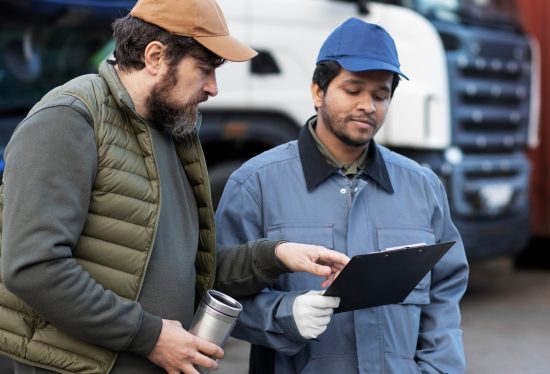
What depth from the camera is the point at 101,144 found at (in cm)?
224

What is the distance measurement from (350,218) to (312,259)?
0.25 metres

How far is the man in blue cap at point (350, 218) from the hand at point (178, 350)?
1.08 feet

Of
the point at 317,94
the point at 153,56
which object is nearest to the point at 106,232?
the point at 153,56

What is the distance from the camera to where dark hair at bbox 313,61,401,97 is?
9.52 ft

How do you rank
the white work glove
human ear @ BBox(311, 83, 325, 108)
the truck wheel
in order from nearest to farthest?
the white work glove, human ear @ BBox(311, 83, 325, 108), the truck wheel

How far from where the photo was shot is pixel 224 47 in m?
2.38

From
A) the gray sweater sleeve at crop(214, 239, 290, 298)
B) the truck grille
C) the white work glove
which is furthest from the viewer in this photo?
the truck grille

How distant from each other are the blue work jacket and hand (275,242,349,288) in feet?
0.36

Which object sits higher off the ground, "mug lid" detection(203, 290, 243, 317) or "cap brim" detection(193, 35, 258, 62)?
"cap brim" detection(193, 35, 258, 62)

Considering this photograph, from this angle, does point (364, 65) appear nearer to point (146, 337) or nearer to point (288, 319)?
point (288, 319)

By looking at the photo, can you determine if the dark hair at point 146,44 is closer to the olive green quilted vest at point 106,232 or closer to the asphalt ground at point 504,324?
the olive green quilted vest at point 106,232

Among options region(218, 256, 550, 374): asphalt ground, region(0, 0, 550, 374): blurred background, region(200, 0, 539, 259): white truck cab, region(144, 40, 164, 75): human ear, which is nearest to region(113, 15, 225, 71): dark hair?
region(144, 40, 164, 75): human ear

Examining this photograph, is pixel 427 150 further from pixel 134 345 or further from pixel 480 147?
pixel 134 345

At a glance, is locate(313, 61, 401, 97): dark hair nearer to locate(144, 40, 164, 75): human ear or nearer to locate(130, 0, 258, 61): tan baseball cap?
locate(130, 0, 258, 61): tan baseball cap
